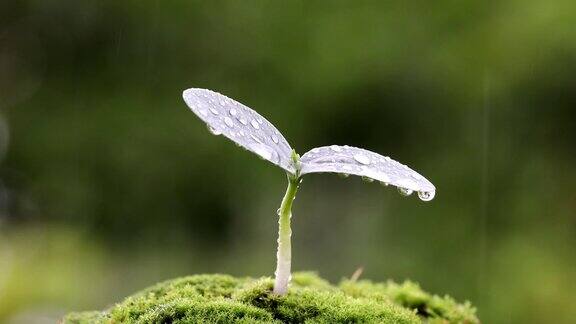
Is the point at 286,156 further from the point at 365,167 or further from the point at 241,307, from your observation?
the point at 241,307

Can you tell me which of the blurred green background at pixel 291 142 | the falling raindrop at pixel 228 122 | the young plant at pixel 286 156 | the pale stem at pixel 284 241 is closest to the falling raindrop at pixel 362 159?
the young plant at pixel 286 156

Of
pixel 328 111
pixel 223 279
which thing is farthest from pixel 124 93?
→ pixel 223 279

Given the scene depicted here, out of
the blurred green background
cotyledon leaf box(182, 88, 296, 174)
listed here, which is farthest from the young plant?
the blurred green background

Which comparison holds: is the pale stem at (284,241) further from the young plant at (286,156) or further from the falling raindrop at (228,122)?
the falling raindrop at (228,122)

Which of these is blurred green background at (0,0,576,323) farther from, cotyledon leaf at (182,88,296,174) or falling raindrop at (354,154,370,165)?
falling raindrop at (354,154,370,165)

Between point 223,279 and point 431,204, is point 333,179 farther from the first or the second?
point 223,279

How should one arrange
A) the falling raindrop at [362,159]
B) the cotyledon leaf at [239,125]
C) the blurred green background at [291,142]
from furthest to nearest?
the blurred green background at [291,142], the falling raindrop at [362,159], the cotyledon leaf at [239,125]

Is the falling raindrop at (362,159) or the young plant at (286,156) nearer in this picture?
the young plant at (286,156)
